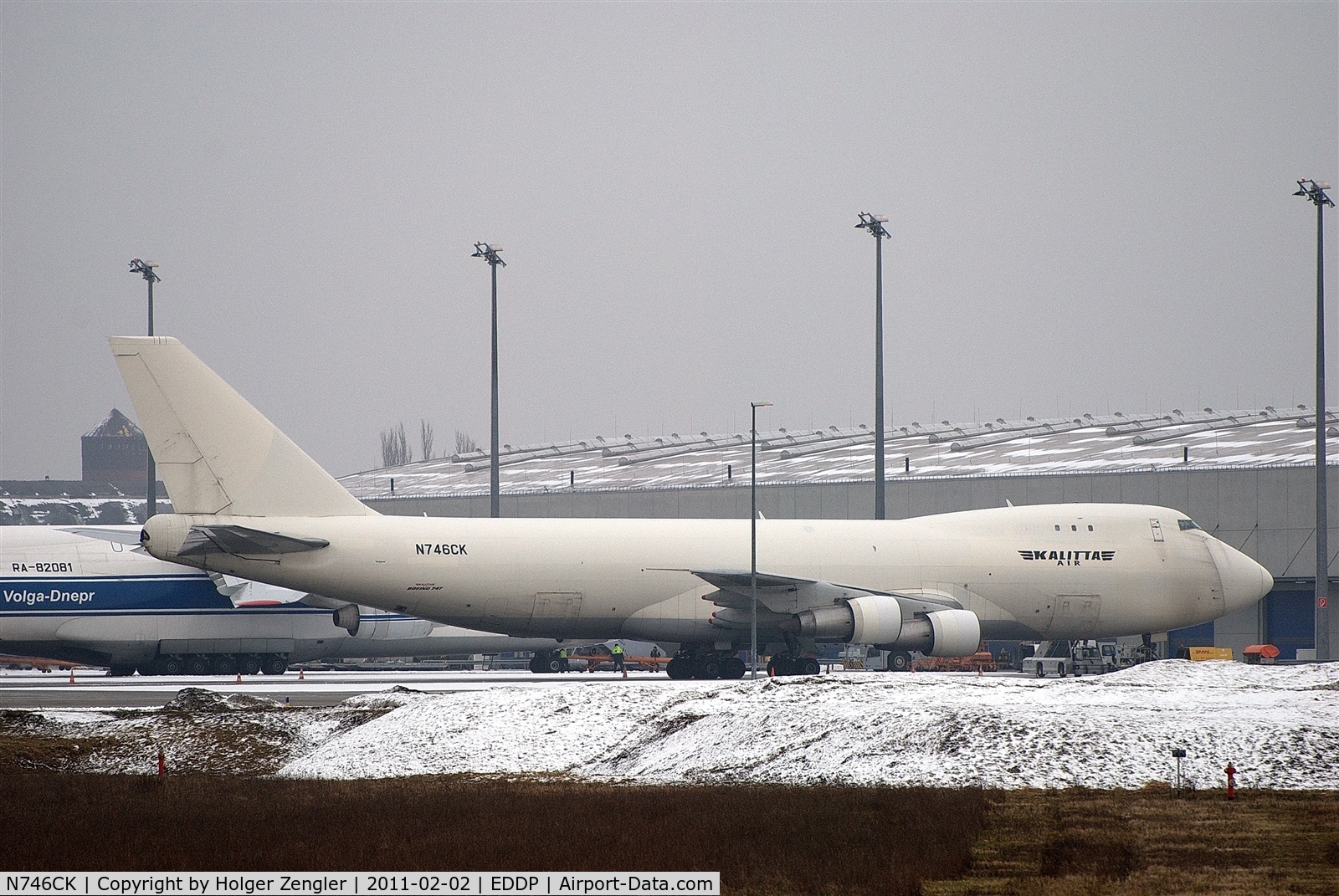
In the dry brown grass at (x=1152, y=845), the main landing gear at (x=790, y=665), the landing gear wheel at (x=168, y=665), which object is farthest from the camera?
the landing gear wheel at (x=168, y=665)

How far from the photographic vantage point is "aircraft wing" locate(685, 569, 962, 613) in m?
37.0

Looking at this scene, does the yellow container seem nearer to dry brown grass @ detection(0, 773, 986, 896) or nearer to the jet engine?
the jet engine

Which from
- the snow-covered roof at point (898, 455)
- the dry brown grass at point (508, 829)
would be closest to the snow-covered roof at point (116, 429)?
the snow-covered roof at point (898, 455)

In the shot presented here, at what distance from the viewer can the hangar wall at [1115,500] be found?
54.2 metres

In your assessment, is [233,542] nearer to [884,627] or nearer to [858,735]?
[884,627]

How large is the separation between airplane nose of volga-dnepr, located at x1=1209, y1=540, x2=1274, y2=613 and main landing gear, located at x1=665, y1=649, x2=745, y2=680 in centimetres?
1353

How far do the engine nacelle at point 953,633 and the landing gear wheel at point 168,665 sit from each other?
20.4 m

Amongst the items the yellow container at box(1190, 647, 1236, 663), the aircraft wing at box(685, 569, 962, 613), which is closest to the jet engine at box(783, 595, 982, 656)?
the aircraft wing at box(685, 569, 962, 613)

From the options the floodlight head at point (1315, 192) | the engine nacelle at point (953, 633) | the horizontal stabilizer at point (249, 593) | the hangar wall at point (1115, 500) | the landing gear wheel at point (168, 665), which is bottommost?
the landing gear wheel at point (168, 665)

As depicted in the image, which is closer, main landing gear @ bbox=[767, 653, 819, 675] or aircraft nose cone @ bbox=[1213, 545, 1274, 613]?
main landing gear @ bbox=[767, 653, 819, 675]

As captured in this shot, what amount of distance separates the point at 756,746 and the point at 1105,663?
80.5ft

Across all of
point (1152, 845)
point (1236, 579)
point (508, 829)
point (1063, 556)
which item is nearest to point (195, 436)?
point (1063, 556)

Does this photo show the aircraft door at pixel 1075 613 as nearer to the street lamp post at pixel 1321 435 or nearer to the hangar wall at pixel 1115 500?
the street lamp post at pixel 1321 435

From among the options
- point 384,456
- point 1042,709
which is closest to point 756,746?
point 1042,709
